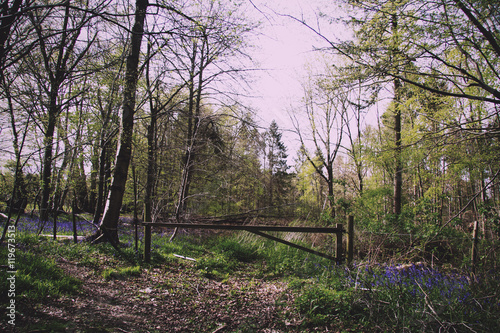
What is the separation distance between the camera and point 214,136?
37.3 ft

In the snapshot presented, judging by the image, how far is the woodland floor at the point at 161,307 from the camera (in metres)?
2.71

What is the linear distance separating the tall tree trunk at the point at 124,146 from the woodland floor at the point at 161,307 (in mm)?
1875

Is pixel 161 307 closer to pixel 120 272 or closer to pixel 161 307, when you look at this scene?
pixel 161 307

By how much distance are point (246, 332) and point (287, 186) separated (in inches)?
1080

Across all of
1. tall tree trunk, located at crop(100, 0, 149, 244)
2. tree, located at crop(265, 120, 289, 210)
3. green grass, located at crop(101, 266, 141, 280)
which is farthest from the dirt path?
tree, located at crop(265, 120, 289, 210)

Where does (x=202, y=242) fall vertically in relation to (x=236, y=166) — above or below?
below

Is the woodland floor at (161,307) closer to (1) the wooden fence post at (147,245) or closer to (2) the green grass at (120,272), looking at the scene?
(2) the green grass at (120,272)

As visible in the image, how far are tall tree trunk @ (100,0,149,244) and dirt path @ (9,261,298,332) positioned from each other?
1938mm

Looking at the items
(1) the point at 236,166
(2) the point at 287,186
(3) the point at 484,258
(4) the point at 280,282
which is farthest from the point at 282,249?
(2) the point at 287,186

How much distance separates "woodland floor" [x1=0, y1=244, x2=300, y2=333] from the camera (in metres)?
2.71

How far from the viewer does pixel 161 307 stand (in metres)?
3.54

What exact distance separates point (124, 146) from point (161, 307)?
14.5ft

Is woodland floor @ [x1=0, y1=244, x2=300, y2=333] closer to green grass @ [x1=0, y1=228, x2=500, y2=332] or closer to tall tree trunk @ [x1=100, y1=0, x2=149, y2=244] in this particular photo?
green grass @ [x1=0, y1=228, x2=500, y2=332]

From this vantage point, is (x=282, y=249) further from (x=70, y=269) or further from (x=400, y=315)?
(x=70, y=269)
